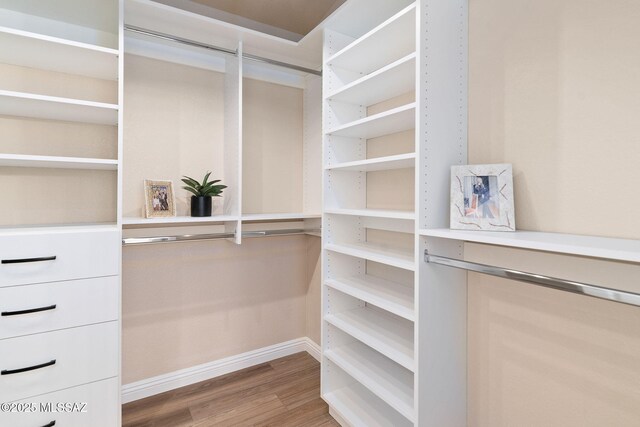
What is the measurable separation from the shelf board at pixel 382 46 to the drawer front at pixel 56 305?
1.68 m

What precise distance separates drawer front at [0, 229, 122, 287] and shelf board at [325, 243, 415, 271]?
3.73 ft

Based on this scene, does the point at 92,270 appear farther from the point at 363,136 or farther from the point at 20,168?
the point at 363,136

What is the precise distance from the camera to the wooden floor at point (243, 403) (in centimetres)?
187

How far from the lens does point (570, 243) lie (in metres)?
0.93

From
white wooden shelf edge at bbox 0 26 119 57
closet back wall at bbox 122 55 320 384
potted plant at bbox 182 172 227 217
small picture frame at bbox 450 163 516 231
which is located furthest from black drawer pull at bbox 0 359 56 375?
small picture frame at bbox 450 163 516 231

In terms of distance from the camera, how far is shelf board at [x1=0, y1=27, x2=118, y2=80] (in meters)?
1.46

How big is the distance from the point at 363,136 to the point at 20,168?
191cm

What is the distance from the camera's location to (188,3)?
2.17 metres

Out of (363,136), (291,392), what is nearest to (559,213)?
(363,136)

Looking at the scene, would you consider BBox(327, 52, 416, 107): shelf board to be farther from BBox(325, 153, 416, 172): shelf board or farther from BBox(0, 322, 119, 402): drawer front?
BBox(0, 322, 119, 402): drawer front

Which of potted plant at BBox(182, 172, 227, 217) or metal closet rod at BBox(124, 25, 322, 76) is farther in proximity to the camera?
potted plant at BBox(182, 172, 227, 217)

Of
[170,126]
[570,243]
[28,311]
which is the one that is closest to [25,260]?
[28,311]

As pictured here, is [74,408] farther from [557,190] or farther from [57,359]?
[557,190]

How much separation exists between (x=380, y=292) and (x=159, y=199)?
1425 millimetres
